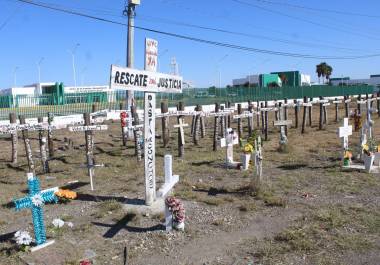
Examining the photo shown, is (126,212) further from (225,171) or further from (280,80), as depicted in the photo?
(280,80)

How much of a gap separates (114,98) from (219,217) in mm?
34068

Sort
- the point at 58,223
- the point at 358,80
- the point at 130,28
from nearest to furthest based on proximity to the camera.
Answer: the point at 58,223
the point at 130,28
the point at 358,80

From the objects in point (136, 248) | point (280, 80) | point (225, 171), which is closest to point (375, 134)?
point (225, 171)

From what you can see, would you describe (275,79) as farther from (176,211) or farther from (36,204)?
(36,204)

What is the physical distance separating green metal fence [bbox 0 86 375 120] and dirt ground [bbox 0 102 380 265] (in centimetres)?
1930

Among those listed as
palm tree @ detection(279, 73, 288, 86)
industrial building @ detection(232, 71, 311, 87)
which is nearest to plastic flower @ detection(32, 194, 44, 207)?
industrial building @ detection(232, 71, 311, 87)

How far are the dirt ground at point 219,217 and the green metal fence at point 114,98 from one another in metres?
19.3

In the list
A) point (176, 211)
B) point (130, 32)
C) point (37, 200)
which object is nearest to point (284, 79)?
point (130, 32)

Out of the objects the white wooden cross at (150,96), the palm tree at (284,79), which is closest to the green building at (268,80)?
the palm tree at (284,79)

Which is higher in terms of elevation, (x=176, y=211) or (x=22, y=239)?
(x=176, y=211)

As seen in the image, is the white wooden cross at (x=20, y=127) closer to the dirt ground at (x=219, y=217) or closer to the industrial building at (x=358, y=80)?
the dirt ground at (x=219, y=217)

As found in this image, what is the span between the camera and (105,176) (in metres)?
11.6

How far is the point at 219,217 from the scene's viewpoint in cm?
779

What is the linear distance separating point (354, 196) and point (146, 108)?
4.42 meters
